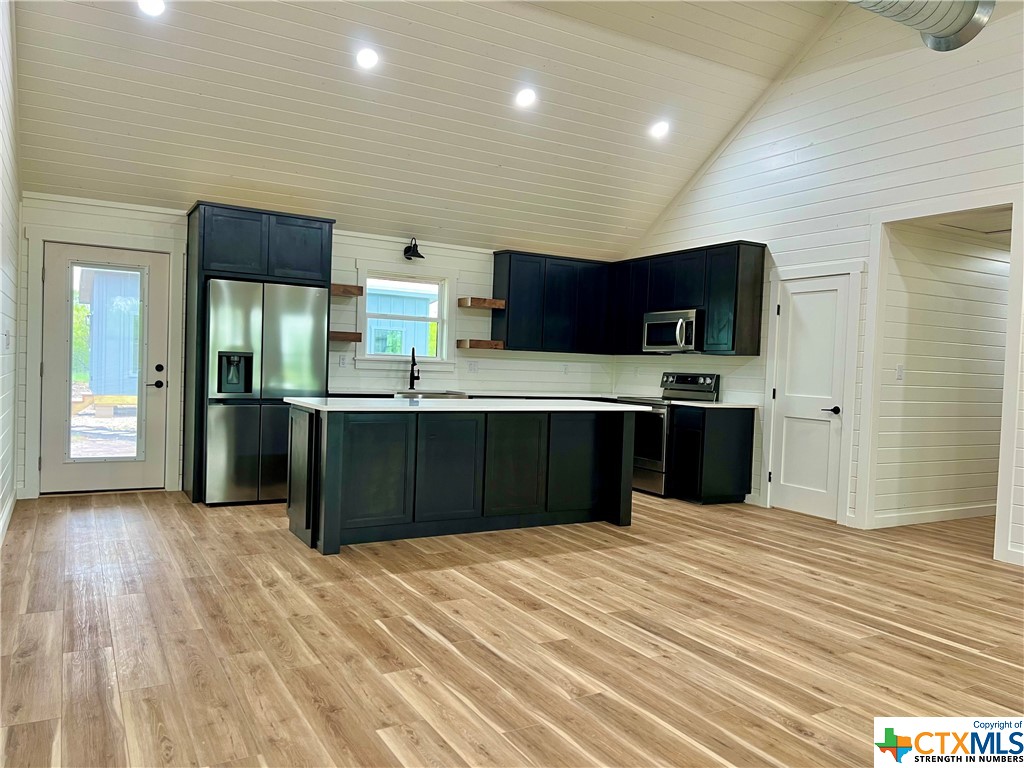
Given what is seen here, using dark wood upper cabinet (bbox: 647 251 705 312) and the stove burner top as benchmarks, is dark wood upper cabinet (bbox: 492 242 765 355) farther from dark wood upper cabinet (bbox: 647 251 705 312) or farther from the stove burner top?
the stove burner top

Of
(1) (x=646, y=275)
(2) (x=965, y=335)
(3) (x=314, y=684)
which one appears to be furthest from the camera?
(1) (x=646, y=275)

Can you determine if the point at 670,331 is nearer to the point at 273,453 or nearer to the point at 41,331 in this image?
the point at 273,453

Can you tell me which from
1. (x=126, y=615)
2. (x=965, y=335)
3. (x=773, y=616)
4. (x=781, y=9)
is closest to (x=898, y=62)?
(x=781, y=9)

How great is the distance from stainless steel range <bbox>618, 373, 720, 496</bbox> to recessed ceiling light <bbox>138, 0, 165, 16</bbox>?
4699mm

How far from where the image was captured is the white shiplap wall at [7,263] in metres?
3.87

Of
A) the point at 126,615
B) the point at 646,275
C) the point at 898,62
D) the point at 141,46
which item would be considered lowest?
the point at 126,615

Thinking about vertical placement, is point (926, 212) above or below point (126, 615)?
above

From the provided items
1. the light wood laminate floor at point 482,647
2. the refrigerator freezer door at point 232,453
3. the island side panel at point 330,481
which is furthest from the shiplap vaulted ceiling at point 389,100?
the light wood laminate floor at point 482,647

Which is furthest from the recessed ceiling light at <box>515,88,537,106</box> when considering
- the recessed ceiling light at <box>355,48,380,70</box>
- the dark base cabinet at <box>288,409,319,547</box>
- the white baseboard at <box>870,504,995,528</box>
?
the white baseboard at <box>870,504,995,528</box>

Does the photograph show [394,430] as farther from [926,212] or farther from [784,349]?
[926,212]

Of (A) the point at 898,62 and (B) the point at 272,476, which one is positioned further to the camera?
(B) the point at 272,476

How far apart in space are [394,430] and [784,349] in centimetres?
353

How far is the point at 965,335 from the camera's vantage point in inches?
241

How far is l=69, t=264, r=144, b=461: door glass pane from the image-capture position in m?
5.87
